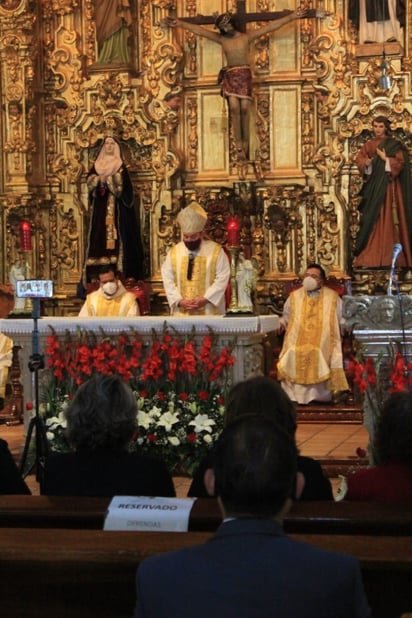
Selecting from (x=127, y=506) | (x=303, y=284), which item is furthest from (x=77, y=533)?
(x=303, y=284)

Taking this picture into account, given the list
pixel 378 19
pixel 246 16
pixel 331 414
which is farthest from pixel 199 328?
pixel 378 19

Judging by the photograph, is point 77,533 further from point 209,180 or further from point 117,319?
point 209,180

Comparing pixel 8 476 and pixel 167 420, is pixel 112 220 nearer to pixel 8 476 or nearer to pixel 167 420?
pixel 167 420

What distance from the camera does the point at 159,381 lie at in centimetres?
891

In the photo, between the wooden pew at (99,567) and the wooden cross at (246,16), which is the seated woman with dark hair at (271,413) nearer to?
the wooden pew at (99,567)

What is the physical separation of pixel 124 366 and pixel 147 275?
516 centimetres

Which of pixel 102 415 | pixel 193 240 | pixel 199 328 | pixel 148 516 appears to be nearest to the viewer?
pixel 148 516

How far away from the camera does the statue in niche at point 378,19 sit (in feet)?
43.6

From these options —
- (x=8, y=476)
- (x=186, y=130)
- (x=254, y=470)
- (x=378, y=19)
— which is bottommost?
(x=8, y=476)

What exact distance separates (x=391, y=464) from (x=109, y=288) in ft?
26.1

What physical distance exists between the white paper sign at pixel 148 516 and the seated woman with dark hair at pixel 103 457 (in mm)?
740

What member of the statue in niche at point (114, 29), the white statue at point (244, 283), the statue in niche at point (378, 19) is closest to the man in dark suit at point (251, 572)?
the white statue at point (244, 283)

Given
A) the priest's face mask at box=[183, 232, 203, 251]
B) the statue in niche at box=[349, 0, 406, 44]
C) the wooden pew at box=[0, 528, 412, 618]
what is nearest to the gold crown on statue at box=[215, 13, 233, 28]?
the statue in niche at box=[349, 0, 406, 44]

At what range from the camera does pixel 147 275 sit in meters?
14.0
